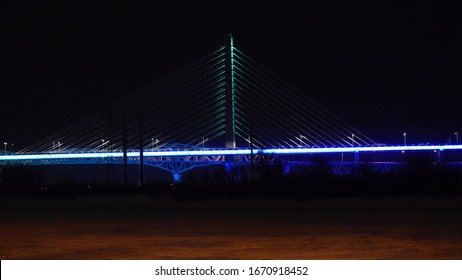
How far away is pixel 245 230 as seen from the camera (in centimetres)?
1376

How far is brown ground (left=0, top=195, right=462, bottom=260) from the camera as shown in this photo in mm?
10562

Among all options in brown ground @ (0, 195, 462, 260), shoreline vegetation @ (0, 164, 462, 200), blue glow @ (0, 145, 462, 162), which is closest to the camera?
brown ground @ (0, 195, 462, 260)

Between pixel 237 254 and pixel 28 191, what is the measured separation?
20.2 meters

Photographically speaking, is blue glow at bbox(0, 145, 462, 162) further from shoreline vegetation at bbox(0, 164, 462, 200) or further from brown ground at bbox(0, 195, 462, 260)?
brown ground at bbox(0, 195, 462, 260)

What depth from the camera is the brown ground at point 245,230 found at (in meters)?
10.6

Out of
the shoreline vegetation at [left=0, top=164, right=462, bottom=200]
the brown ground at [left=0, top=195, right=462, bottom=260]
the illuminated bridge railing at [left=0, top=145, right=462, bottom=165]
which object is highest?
the illuminated bridge railing at [left=0, top=145, right=462, bottom=165]

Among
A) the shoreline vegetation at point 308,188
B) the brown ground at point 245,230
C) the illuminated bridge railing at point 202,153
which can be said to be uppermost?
the illuminated bridge railing at point 202,153

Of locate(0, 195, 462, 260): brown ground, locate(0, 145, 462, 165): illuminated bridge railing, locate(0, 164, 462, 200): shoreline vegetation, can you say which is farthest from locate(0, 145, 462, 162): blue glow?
locate(0, 195, 462, 260): brown ground

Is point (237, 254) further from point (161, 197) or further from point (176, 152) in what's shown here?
point (176, 152)

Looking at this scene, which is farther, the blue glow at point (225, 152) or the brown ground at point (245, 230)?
the blue glow at point (225, 152)

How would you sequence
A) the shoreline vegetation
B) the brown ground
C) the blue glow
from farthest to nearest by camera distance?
1. the blue glow
2. the shoreline vegetation
3. the brown ground

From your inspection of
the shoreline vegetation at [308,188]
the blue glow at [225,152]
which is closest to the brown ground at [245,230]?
the shoreline vegetation at [308,188]

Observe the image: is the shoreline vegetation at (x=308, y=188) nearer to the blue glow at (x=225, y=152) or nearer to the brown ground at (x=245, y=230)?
the brown ground at (x=245, y=230)

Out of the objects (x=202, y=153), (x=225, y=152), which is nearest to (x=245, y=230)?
(x=225, y=152)
